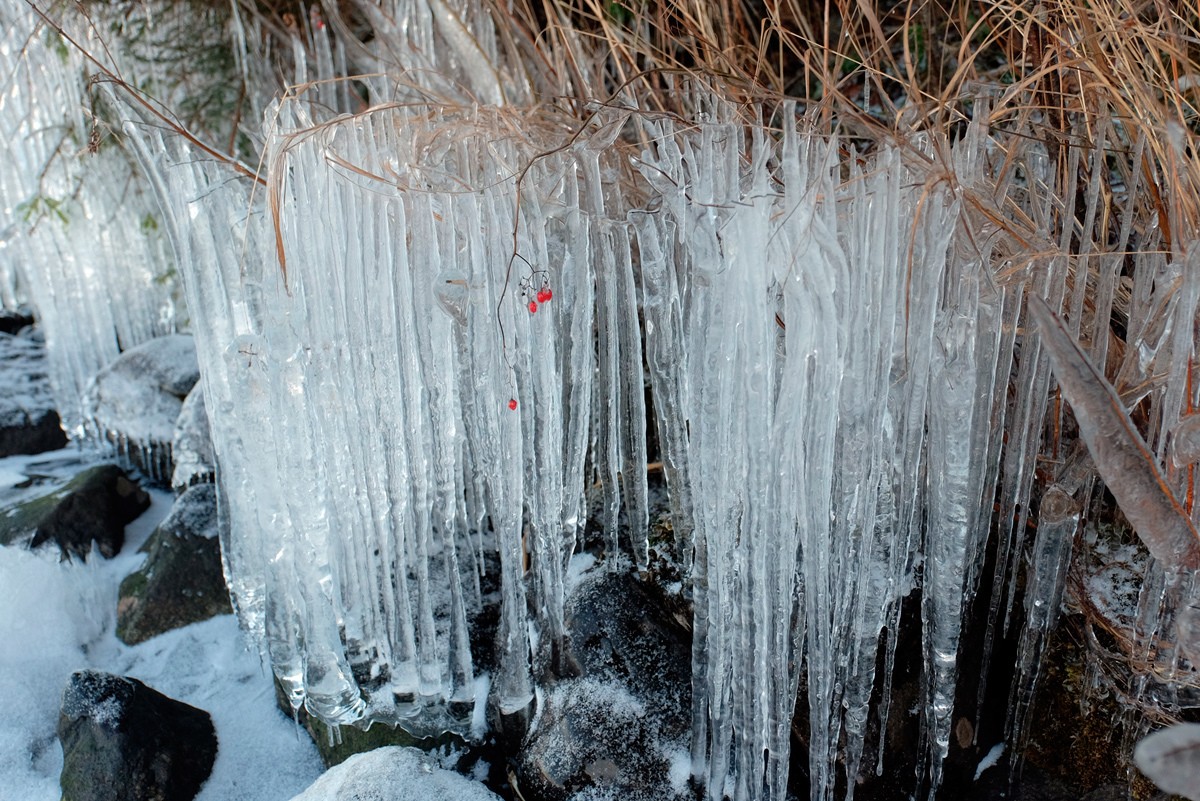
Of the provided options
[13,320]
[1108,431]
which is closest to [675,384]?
[1108,431]

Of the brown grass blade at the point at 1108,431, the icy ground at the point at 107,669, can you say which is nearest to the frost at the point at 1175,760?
the brown grass blade at the point at 1108,431

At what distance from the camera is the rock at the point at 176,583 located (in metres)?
3.06

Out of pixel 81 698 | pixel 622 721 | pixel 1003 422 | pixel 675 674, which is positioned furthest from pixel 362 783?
pixel 1003 422

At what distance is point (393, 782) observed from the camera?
203cm

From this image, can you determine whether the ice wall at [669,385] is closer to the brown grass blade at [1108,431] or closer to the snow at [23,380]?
the brown grass blade at [1108,431]

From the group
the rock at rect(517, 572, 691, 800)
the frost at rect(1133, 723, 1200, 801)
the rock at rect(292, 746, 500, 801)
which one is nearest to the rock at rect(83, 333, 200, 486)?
the rock at rect(292, 746, 500, 801)

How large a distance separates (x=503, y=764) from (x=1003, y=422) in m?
1.57

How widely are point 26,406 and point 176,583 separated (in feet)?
6.97

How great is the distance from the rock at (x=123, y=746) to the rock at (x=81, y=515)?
3.44 ft

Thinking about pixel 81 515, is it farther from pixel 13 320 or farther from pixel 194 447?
pixel 13 320

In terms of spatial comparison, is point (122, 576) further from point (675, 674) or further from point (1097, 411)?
point (1097, 411)

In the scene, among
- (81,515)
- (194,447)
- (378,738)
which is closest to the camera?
(378,738)

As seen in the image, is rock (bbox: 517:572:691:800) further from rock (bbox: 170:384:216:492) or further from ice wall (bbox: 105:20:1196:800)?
rock (bbox: 170:384:216:492)

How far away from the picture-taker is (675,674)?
7.01 feet
